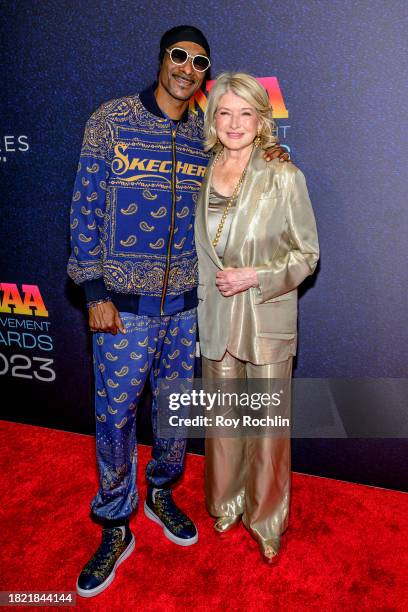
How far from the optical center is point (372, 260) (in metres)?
2.62

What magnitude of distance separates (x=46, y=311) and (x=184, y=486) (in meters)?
1.37

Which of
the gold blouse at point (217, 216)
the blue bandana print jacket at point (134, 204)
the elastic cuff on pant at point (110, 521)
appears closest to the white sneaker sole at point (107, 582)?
the elastic cuff on pant at point (110, 521)

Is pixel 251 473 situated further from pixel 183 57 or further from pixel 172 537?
pixel 183 57

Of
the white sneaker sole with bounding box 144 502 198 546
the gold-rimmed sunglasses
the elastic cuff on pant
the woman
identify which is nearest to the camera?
the gold-rimmed sunglasses

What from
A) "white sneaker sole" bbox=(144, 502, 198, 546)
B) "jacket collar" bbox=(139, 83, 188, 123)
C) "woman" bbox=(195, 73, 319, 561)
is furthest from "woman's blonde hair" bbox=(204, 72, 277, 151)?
"white sneaker sole" bbox=(144, 502, 198, 546)

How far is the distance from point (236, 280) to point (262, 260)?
15 centimetres

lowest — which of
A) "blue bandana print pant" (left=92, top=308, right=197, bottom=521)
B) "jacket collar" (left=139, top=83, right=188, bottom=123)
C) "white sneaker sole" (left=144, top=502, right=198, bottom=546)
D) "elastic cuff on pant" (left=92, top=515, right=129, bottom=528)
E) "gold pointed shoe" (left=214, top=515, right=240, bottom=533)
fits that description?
"white sneaker sole" (left=144, top=502, right=198, bottom=546)

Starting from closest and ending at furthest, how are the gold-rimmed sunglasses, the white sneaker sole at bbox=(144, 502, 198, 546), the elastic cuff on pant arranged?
1. the gold-rimmed sunglasses
2. the elastic cuff on pant
3. the white sneaker sole at bbox=(144, 502, 198, 546)

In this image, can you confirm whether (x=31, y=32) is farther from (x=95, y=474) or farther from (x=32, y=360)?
(x=95, y=474)

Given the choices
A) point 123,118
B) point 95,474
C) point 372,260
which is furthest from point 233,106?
point 95,474

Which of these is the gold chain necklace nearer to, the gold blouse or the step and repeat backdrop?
the gold blouse

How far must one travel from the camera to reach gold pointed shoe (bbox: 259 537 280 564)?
2283mm

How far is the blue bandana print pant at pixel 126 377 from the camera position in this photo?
213cm

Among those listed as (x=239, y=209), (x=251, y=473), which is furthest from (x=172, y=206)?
(x=251, y=473)
